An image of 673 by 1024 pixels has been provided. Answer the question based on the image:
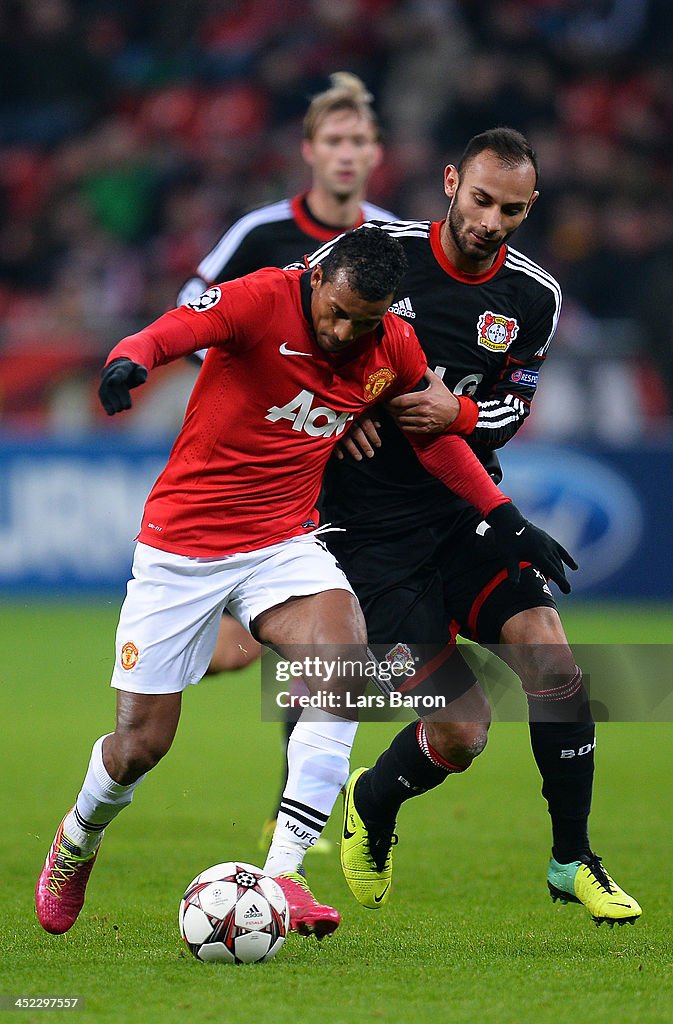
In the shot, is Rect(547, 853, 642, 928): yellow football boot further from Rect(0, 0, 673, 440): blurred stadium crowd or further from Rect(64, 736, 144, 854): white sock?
Rect(0, 0, 673, 440): blurred stadium crowd

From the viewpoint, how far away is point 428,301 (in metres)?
4.79

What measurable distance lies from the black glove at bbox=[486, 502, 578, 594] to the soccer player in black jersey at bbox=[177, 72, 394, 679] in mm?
1795

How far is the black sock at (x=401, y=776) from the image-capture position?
4738mm

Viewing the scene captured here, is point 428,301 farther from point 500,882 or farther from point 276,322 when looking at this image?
point 500,882

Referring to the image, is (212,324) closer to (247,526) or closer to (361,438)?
(247,526)

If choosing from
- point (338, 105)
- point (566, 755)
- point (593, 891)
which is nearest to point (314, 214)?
point (338, 105)

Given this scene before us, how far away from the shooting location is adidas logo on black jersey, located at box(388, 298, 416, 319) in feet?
15.6

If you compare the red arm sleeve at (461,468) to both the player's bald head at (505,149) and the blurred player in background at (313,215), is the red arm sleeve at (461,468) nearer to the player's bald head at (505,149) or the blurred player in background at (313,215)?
the player's bald head at (505,149)

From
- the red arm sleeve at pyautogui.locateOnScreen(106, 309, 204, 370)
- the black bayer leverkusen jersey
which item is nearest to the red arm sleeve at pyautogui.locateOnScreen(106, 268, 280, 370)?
the red arm sleeve at pyautogui.locateOnScreen(106, 309, 204, 370)

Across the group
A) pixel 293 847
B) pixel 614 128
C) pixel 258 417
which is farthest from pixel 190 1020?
pixel 614 128

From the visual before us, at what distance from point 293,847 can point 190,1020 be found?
3.27 feet

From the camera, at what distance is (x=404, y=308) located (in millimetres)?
4766

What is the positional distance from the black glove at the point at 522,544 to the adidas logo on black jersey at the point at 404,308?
0.69 metres

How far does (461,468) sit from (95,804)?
1489 millimetres
